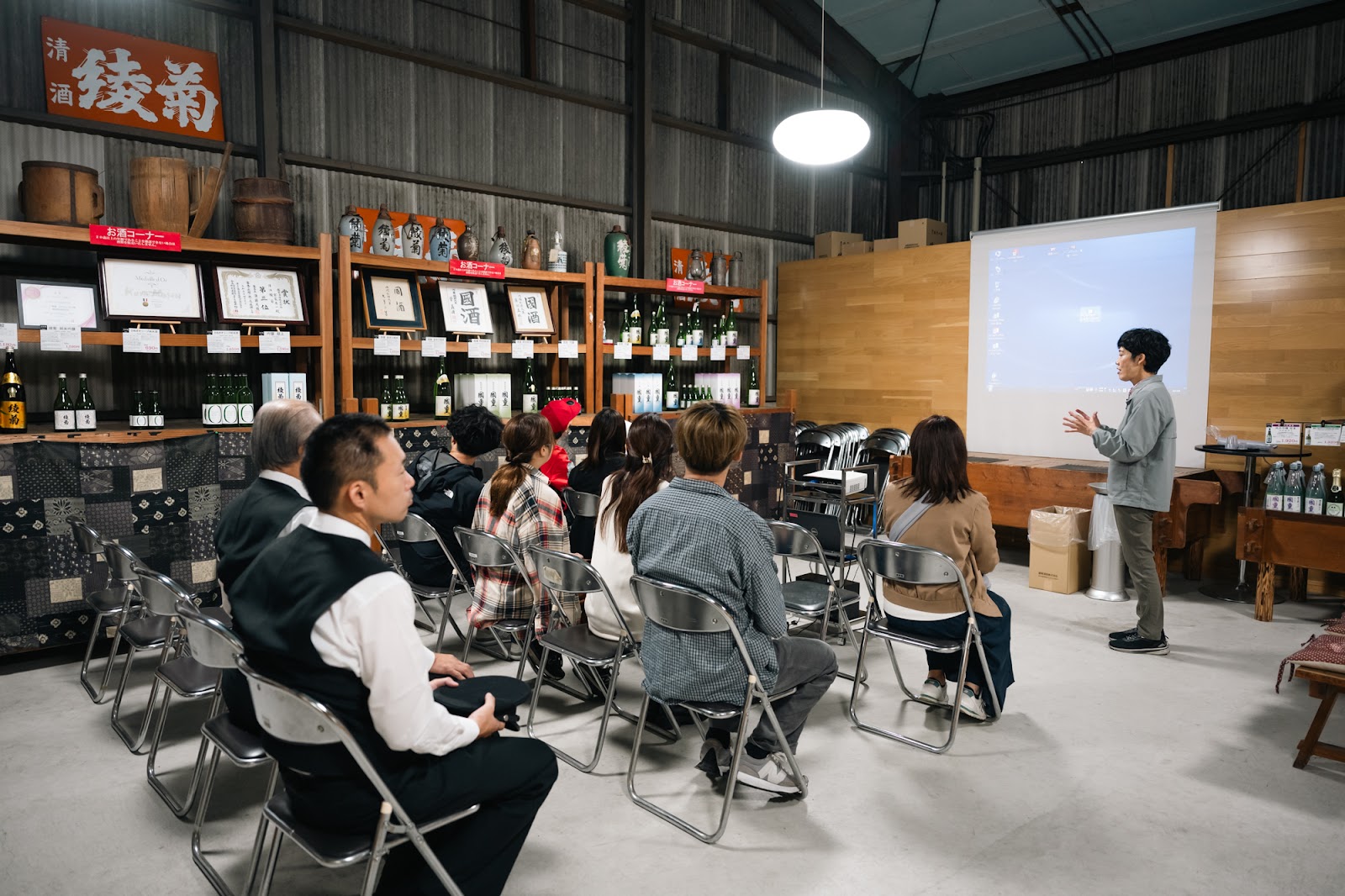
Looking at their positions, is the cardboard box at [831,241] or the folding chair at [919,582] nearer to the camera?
the folding chair at [919,582]

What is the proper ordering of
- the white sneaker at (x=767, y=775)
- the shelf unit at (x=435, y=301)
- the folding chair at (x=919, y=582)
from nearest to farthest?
the white sneaker at (x=767, y=775) → the folding chair at (x=919, y=582) → the shelf unit at (x=435, y=301)

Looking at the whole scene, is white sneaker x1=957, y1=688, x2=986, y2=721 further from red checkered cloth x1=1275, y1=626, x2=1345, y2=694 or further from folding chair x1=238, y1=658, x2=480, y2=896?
folding chair x1=238, y1=658, x2=480, y2=896

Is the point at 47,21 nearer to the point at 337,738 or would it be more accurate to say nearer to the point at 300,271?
the point at 300,271

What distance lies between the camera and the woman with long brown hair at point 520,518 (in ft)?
10.4

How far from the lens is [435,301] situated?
5590 millimetres

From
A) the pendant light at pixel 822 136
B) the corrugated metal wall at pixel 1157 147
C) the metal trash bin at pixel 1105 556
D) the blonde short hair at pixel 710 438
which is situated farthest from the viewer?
the corrugated metal wall at pixel 1157 147

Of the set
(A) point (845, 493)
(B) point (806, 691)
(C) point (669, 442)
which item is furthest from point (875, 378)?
(B) point (806, 691)

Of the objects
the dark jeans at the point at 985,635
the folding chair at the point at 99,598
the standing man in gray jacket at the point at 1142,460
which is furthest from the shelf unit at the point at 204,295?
the standing man in gray jacket at the point at 1142,460

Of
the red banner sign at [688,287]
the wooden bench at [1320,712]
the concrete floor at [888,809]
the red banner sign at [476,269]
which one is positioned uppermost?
the red banner sign at [688,287]

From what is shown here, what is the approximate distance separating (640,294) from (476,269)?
186 cm

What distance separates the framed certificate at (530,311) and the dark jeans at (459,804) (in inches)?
163

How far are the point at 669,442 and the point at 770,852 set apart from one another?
1427mm

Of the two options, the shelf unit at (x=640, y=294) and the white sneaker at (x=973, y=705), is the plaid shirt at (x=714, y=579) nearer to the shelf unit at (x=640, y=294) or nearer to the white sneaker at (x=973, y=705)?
the white sneaker at (x=973, y=705)

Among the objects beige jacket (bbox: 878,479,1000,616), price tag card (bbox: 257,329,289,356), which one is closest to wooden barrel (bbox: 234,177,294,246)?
price tag card (bbox: 257,329,289,356)
